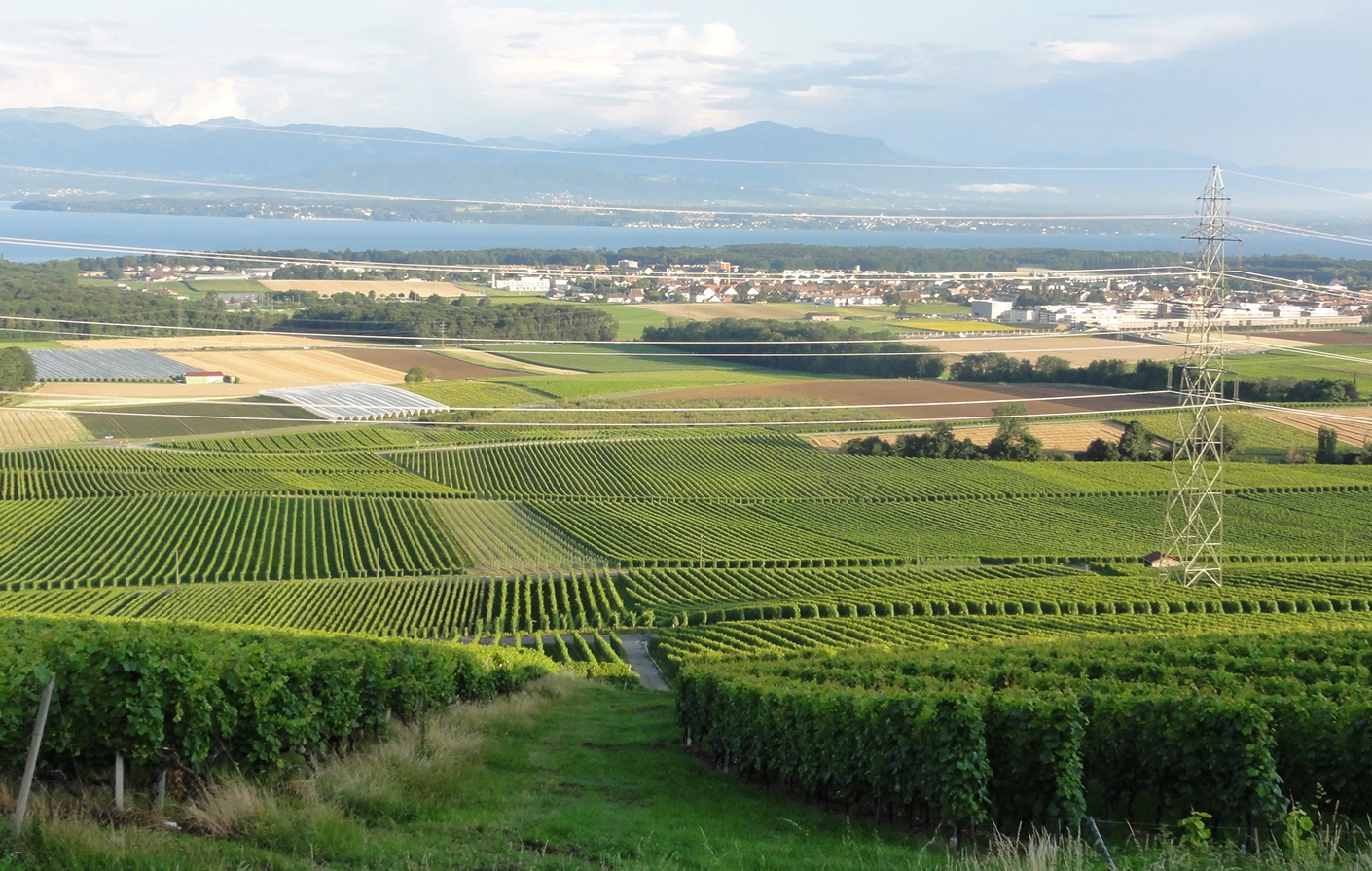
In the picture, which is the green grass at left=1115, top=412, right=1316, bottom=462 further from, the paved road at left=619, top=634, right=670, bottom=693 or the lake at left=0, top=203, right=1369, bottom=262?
the lake at left=0, top=203, right=1369, bottom=262

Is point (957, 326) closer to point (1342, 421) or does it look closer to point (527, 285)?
point (1342, 421)

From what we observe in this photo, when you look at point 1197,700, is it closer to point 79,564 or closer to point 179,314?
point 79,564

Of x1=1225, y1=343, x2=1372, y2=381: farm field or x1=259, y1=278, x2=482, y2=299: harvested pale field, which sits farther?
x1=259, y1=278, x2=482, y2=299: harvested pale field

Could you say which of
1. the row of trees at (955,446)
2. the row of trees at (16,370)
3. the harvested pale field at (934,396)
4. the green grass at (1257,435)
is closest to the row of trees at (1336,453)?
the green grass at (1257,435)

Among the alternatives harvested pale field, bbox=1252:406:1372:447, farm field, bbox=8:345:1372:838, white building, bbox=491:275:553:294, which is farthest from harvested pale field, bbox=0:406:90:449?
harvested pale field, bbox=1252:406:1372:447

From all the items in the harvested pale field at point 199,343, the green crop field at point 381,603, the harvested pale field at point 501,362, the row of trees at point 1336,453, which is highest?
the harvested pale field at point 199,343

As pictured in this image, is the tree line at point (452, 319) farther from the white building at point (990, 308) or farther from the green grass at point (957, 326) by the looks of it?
the white building at point (990, 308)
